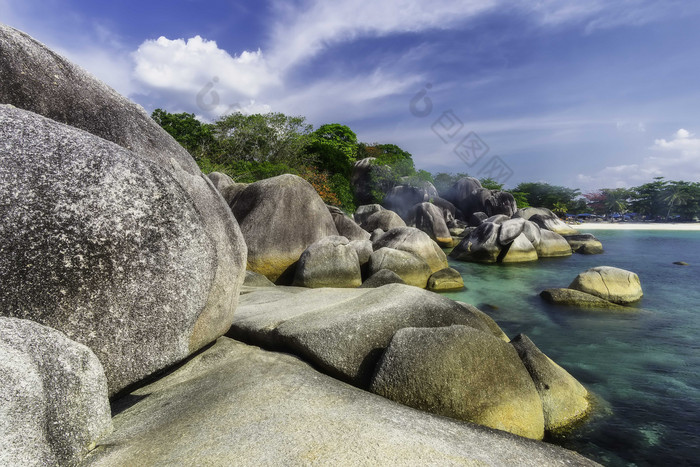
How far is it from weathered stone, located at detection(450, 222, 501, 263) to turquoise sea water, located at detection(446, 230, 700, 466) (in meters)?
2.51

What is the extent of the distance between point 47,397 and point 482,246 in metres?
18.0

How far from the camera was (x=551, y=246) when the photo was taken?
2064 cm

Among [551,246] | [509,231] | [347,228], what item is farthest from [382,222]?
[551,246]

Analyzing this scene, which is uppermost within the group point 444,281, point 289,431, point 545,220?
point 545,220

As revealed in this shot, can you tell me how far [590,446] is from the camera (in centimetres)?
428

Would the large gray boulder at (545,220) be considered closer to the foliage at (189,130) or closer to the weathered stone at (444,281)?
the weathered stone at (444,281)

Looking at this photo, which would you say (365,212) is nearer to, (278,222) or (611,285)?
(278,222)

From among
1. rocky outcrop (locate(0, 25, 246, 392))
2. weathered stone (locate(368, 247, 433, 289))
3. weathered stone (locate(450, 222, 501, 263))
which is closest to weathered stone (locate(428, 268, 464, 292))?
weathered stone (locate(368, 247, 433, 289))

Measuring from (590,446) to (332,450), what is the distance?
3421 millimetres

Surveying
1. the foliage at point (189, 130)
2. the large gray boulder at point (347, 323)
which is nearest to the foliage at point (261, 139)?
the foliage at point (189, 130)

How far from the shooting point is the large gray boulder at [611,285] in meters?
10.5

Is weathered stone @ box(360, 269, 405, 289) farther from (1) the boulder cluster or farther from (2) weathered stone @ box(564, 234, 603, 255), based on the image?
(2) weathered stone @ box(564, 234, 603, 255)

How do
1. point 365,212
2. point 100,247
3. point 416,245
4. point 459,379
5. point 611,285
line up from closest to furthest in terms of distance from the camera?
1. point 100,247
2. point 459,379
3. point 611,285
4. point 416,245
5. point 365,212

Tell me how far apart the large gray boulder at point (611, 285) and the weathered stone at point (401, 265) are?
4.28m
